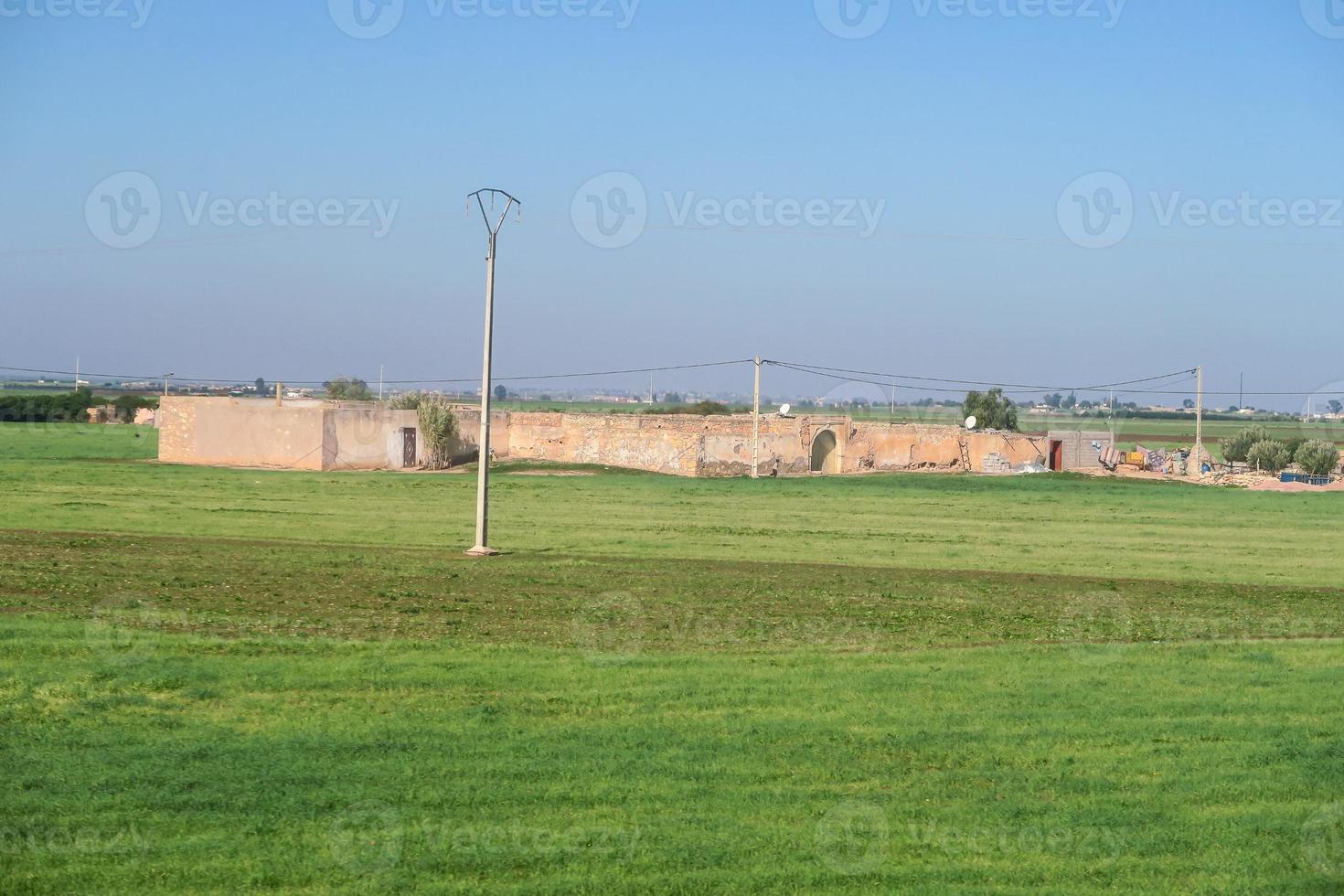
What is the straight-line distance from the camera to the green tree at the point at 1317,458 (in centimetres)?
6725

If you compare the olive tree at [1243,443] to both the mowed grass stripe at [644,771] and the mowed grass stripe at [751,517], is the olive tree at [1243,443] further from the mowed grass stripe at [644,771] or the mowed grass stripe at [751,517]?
the mowed grass stripe at [644,771]

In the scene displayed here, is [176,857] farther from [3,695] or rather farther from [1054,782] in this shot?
[1054,782]

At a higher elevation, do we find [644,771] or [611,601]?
[611,601]

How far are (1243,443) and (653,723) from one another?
73911mm

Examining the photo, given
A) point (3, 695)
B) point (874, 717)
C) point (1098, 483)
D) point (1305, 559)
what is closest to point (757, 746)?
point (874, 717)

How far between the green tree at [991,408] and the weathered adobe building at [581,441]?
40.2m

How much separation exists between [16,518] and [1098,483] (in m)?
39.8

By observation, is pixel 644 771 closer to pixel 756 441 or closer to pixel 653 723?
pixel 653 723

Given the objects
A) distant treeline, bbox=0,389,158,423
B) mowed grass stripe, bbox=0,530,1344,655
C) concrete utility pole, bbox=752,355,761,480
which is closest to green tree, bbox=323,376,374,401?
Result: distant treeline, bbox=0,389,158,423

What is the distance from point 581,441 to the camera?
60.4 m

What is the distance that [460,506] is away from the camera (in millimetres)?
37594

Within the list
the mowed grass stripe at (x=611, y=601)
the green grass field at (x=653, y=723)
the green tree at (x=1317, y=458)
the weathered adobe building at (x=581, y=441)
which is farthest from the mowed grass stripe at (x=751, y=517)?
the green tree at (x=1317, y=458)

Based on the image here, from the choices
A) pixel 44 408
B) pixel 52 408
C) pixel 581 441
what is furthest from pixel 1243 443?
pixel 44 408

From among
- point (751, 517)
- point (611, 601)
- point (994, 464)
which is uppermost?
point (994, 464)
